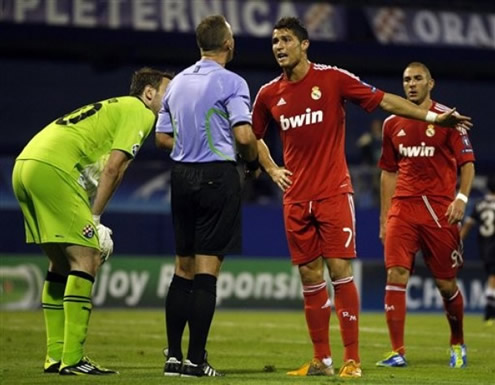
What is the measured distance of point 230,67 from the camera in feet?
97.9

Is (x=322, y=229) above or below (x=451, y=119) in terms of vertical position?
below

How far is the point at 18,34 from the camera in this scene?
84.2ft

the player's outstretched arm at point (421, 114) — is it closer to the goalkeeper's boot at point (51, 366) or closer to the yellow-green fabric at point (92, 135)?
the yellow-green fabric at point (92, 135)

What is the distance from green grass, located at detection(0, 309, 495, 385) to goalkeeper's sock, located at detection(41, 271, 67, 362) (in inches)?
8.4

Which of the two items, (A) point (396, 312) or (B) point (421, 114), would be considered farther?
(A) point (396, 312)

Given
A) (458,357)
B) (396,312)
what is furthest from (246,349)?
(458,357)

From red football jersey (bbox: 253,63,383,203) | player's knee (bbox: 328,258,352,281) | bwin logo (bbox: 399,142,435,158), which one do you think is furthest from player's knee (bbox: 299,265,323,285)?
bwin logo (bbox: 399,142,435,158)

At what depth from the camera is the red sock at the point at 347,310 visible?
10.3 meters

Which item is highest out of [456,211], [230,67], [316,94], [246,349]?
[230,67]

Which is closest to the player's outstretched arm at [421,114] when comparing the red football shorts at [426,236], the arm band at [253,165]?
the arm band at [253,165]

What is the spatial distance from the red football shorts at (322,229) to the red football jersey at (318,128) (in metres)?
0.07

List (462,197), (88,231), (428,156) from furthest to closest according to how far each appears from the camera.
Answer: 1. (428,156)
2. (462,197)
3. (88,231)

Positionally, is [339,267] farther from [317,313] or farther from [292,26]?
[292,26]

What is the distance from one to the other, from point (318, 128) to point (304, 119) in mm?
125
